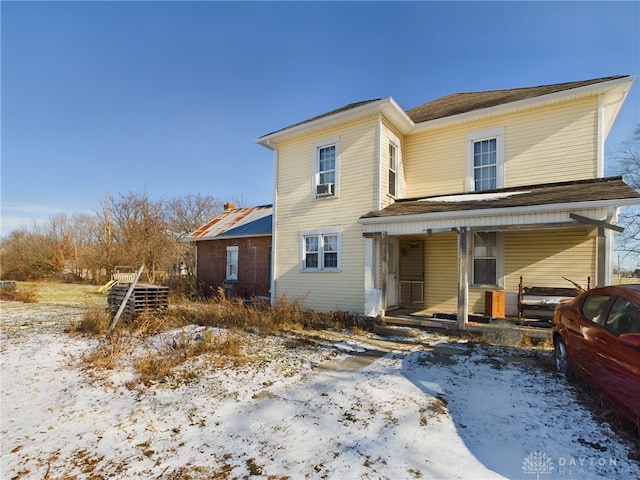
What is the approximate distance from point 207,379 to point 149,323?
3.98 m

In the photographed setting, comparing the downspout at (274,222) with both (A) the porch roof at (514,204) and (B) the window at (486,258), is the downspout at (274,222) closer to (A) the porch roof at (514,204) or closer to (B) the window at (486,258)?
(A) the porch roof at (514,204)

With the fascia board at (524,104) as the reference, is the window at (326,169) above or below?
below

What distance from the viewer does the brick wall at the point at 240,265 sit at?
15539 mm

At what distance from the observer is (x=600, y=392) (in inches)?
163

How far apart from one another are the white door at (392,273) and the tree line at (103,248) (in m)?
19.1

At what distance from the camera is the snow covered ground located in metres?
3.18

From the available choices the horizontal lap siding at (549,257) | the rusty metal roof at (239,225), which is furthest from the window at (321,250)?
the horizontal lap siding at (549,257)

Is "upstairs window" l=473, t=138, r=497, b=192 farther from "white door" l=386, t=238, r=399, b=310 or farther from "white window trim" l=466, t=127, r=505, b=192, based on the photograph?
"white door" l=386, t=238, r=399, b=310

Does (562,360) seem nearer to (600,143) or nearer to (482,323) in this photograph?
(482,323)

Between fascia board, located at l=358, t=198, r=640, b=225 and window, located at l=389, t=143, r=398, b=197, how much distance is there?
197 cm

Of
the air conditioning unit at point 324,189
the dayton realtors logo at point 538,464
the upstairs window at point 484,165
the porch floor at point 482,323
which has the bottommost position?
the dayton realtors logo at point 538,464

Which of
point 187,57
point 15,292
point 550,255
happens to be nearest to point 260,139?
point 187,57

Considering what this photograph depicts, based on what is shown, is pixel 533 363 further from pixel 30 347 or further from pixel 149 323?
pixel 30 347

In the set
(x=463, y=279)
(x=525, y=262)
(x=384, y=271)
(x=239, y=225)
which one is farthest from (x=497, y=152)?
(x=239, y=225)
